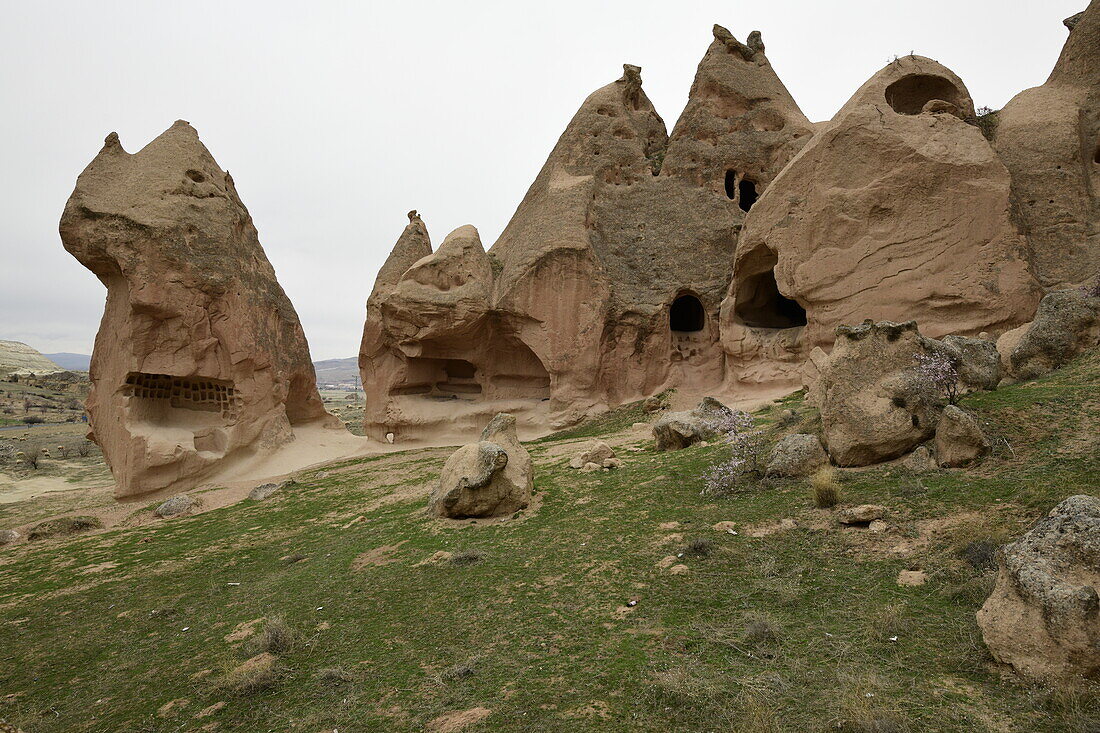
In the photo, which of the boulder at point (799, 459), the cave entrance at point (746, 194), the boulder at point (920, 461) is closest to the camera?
the boulder at point (920, 461)

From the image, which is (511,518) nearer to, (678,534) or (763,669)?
(678,534)

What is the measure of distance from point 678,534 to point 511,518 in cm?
324

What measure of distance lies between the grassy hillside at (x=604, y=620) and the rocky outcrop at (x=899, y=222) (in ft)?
21.5

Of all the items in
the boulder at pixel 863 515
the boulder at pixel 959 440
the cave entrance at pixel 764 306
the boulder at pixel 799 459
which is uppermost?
the cave entrance at pixel 764 306

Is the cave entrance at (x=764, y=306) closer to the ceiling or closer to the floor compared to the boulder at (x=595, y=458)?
closer to the ceiling

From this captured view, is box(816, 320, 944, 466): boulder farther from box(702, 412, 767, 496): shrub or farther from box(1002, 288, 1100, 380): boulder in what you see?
box(1002, 288, 1100, 380): boulder

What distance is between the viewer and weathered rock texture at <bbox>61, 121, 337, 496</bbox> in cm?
1755

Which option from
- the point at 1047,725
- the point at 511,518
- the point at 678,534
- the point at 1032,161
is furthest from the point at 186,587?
the point at 1032,161

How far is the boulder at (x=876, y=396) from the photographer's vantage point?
791cm

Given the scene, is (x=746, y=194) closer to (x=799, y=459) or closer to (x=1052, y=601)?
(x=799, y=459)

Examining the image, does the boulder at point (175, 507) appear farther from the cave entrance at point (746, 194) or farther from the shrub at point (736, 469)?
the cave entrance at point (746, 194)

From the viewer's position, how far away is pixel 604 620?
557 cm

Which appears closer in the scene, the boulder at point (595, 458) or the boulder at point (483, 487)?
the boulder at point (483, 487)

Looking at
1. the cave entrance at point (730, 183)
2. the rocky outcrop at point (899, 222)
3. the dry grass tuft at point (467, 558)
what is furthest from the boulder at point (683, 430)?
the cave entrance at point (730, 183)
